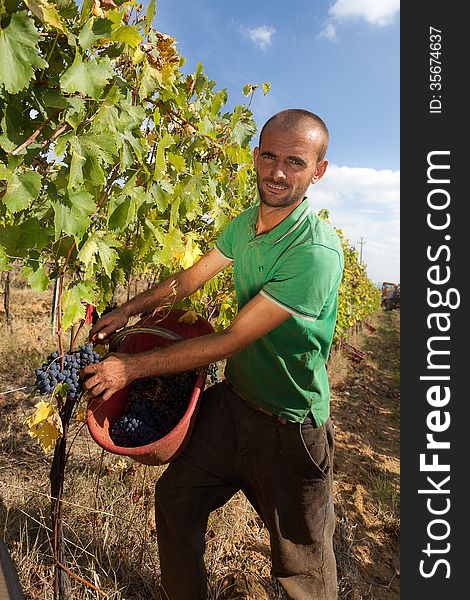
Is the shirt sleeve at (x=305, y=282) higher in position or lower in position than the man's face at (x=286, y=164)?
lower

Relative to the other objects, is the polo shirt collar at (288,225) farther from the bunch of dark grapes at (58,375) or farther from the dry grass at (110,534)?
the dry grass at (110,534)

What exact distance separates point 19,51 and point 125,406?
1.29 m

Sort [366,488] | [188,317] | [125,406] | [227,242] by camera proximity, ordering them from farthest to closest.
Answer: [366,488] → [227,242] → [188,317] → [125,406]

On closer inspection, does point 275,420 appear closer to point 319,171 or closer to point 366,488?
point 319,171

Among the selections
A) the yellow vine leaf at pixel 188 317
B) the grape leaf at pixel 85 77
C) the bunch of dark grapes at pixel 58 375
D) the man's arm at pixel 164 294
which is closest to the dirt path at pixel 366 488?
the yellow vine leaf at pixel 188 317

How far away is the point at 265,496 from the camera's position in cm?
198

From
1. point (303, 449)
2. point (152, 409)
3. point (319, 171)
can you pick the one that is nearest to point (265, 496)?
point (303, 449)

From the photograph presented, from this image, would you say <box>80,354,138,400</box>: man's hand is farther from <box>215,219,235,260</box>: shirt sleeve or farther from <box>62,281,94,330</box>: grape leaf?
<box>215,219,235,260</box>: shirt sleeve

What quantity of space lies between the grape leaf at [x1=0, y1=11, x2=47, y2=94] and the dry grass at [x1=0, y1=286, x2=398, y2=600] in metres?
1.23

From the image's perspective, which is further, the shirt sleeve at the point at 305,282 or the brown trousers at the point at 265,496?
the brown trousers at the point at 265,496

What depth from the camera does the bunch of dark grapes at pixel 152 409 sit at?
5.71 feet

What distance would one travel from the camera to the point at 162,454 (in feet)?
5.43

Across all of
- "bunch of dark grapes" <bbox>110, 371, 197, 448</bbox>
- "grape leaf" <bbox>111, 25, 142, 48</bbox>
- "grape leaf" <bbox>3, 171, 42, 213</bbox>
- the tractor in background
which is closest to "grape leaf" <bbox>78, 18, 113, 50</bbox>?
"grape leaf" <bbox>111, 25, 142, 48</bbox>

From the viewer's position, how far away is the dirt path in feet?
10.1
